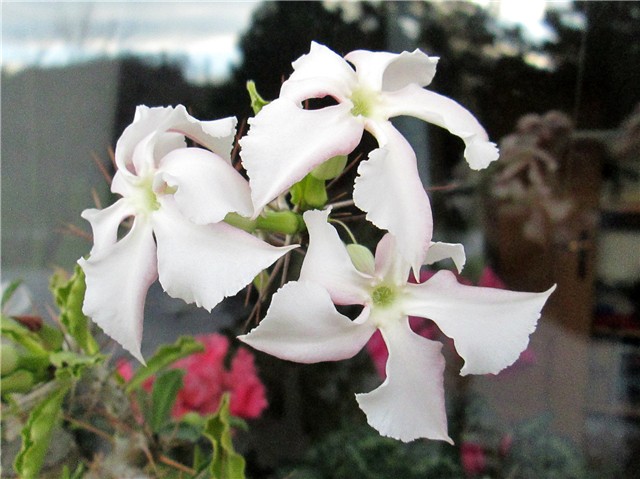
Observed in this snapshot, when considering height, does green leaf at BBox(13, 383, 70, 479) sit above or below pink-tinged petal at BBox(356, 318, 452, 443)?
below

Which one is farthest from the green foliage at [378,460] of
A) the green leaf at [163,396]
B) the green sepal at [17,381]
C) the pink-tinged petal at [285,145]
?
the pink-tinged petal at [285,145]

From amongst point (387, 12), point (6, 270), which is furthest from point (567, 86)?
point (6, 270)

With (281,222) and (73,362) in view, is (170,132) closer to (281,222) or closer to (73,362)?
(281,222)

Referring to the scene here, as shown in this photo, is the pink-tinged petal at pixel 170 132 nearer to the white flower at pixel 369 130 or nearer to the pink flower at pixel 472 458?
the white flower at pixel 369 130

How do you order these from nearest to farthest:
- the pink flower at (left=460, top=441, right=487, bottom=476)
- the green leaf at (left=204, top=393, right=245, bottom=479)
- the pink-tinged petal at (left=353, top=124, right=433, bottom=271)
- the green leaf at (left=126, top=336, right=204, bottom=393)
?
the pink-tinged petal at (left=353, top=124, right=433, bottom=271), the green leaf at (left=204, top=393, right=245, bottom=479), the green leaf at (left=126, top=336, right=204, bottom=393), the pink flower at (left=460, top=441, right=487, bottom=476)

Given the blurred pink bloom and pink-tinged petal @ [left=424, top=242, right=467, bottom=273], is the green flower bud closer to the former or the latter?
pink-tinged petal @ [left=424, top=242, right=467, bottom=273]

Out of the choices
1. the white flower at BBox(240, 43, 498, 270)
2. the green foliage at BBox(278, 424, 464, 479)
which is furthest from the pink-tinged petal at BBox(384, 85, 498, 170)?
the green foliage at BBox(278, 424, 464, 479)

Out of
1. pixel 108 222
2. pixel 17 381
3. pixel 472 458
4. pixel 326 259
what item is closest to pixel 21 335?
pixel 17 381

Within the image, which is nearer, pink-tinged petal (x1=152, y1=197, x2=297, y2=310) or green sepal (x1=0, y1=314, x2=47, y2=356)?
pink-tinged petal (x1=152, y1=197, x2=297, y2=310)
